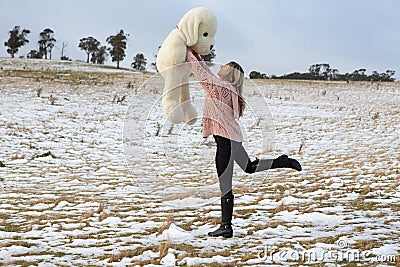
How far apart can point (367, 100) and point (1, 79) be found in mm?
19538

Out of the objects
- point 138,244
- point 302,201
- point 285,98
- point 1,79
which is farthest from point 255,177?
point 1,79

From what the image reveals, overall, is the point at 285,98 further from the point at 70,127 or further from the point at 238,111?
the point at 238,111

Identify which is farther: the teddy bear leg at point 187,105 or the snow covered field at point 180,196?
the teddy bear leg at point 187,105

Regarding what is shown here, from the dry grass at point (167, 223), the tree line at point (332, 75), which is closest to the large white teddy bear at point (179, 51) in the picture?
the dry grass at point (167, 223)

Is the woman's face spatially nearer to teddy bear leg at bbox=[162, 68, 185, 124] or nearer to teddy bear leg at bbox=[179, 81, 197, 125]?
teddy bear leg at bbox=[179, 81, 197, 125]

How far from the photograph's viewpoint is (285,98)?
23.4 metres

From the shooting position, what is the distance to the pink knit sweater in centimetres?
443

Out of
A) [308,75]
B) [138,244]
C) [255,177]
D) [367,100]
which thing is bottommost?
[138,244]

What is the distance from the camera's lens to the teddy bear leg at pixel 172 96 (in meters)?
4.38

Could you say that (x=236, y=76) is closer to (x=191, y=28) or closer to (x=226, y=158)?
(x=191, y=28)

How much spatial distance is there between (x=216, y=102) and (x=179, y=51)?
2.11ft

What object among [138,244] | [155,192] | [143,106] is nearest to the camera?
[138,244]

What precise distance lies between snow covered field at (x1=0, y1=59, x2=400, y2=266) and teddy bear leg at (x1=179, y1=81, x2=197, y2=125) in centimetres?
27

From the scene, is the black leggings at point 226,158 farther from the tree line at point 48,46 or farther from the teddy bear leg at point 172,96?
the tree line at point 48,46
